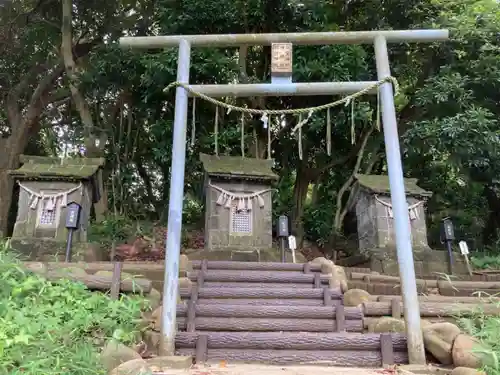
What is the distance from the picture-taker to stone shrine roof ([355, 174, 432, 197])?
11828mm

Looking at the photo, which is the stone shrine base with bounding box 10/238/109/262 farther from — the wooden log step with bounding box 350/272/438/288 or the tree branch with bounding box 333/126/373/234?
the tree branch with bounding box 333/126/373/234

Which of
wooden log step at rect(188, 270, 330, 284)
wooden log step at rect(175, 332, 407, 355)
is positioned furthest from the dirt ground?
wooden log step at rect(188, 270, 330, 284)

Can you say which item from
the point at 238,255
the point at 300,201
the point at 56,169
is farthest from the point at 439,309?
the point at 300,201

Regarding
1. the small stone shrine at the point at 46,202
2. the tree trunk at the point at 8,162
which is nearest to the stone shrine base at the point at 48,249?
the small stone shrine at the point at 46,202

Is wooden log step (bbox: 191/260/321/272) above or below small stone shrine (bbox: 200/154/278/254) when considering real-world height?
below

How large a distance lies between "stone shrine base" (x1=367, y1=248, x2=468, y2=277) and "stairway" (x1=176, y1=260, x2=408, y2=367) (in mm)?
3804

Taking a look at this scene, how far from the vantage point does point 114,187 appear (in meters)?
16.2

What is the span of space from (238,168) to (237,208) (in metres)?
1.08

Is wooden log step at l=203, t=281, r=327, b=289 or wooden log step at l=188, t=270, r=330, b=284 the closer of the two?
wooden log step at l=203, t=281, r=327, b=289

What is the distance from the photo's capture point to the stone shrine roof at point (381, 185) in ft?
38.8

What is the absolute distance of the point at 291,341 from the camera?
5.14 meters

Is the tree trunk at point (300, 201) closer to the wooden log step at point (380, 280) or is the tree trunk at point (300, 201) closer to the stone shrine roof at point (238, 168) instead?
the stone shrine roof at point (238, 168)

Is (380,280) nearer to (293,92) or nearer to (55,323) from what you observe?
(293,92)

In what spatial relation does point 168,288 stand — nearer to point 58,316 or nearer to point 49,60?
point 58,316
